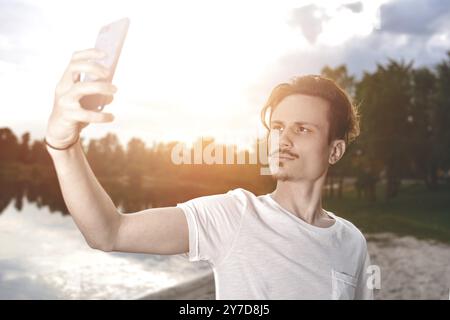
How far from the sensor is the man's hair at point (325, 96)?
2.53 m

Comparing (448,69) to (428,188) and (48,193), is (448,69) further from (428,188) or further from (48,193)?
(48,193)

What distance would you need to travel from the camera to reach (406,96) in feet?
94.8

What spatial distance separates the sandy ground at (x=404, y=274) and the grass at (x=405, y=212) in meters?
2.17

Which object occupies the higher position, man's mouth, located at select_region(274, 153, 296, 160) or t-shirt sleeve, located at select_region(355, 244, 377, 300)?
man's mouth, located at select_region(274, 153, 296, 160)

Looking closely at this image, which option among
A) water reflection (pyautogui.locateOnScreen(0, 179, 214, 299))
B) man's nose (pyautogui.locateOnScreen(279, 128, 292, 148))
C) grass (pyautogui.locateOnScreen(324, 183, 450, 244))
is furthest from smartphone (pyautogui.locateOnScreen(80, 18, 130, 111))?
grass (pyautogui.locateOnScreen(324, 183, 450, 244))

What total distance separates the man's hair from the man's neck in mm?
295

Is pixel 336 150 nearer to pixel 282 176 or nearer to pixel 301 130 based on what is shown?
pixel 301 130

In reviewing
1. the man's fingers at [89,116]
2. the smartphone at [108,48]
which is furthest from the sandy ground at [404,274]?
the man's fingers at [89,116]

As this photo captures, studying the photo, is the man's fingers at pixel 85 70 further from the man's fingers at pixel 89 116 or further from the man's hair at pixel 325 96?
the man's hair at pixel 325 96

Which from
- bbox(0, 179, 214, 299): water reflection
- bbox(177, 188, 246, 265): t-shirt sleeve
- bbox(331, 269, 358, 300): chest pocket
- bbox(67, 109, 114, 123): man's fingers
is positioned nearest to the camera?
bbox(67, 109, 114, 123): man's fingers

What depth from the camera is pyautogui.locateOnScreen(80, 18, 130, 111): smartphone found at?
1.56 m

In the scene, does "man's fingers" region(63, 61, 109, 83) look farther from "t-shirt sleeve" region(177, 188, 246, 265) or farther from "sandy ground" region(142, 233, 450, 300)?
"sandy ground" region(142, 233, 450, 300)
